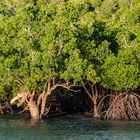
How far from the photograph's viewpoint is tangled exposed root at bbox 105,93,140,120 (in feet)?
102

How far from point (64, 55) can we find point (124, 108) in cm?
488

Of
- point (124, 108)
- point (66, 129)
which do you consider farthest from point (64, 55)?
point (124, 108)

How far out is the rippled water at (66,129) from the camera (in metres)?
25.5

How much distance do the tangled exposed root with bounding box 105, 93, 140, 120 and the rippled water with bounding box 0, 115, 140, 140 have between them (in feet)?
3.12

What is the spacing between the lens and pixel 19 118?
31516 mm

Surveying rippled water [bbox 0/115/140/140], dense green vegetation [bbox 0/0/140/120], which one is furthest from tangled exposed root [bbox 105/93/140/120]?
rippled water [bbox 0/115/140/140]

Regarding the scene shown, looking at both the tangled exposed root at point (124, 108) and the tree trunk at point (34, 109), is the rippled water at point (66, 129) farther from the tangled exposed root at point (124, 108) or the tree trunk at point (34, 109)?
the tangled exposed root at point (124, 108)

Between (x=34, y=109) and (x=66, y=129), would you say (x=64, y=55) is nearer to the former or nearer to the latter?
(x=34, y=109)

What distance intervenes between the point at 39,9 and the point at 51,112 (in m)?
7.22

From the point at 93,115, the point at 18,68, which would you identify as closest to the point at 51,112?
the point at 93,115

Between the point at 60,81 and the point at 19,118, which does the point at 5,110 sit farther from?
the point at 60,81

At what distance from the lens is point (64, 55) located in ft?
95.4

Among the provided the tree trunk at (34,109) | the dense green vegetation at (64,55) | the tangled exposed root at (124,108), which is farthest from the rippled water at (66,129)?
the dense green vegetation at (64,55)

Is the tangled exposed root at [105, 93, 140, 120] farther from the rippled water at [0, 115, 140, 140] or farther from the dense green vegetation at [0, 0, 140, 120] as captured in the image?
the rippled water at [0, 115, 140, 140]
